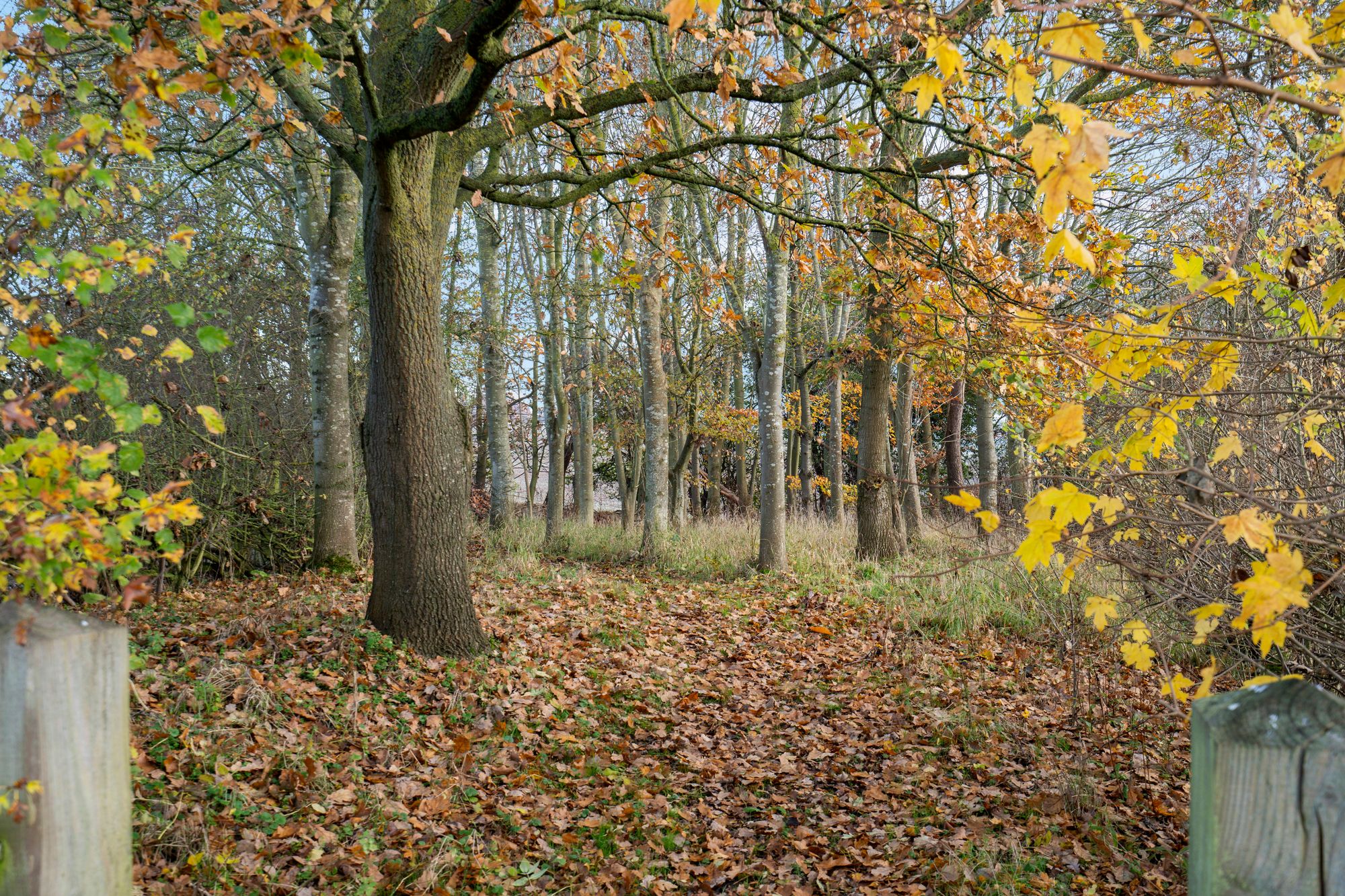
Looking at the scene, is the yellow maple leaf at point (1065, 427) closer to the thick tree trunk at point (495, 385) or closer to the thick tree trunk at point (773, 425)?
the thick tree trunk at point (773, 425)

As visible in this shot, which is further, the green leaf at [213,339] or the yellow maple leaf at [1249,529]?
the green leaf at [213,339]

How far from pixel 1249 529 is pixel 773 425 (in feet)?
28.0

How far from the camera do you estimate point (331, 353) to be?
7688 mm

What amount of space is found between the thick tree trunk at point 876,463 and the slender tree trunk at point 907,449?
415 mm

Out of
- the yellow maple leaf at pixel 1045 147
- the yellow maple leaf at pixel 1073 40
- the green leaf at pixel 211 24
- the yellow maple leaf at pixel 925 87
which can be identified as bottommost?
the yellow maple leaf at pixel 1045 147

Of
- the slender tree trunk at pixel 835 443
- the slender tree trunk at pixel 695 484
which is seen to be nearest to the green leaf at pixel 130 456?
the slender tree trunk at pixel 835 443

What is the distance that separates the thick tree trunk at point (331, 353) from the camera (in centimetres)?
757

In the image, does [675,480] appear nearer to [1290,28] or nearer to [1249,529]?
[1249,529]

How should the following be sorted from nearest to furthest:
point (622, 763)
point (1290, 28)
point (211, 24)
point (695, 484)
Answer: point (1290, 28)
point (211, 24)
point (622, 763)
point (695, 484)

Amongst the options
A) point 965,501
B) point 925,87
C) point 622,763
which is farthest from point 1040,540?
point 622,763

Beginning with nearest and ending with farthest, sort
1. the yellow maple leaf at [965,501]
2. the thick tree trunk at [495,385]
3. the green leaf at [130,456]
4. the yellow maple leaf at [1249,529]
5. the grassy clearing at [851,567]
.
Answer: the yellow maple leaf at [1249,529], the green leaf at [130,456], the yellow maple leaf at [965,501], the grassy clearing at [851,567], the thick tree trunk at [495,385]

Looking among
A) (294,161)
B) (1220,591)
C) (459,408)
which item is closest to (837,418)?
(459,408)

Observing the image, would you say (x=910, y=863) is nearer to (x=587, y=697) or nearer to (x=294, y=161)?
(x=587, y=697)

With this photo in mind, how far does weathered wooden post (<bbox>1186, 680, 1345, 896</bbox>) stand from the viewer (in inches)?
44.7
